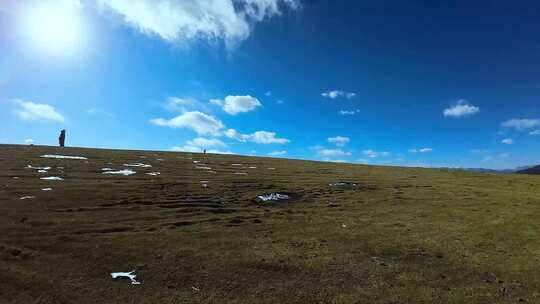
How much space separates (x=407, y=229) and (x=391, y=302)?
41.1 feet

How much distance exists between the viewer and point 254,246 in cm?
2150

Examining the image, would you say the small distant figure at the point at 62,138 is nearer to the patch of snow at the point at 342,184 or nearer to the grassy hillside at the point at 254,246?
the grassy hillside at the point at 254,246

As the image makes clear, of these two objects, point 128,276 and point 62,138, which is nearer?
point 128,276

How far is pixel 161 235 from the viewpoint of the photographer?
74.8 feet

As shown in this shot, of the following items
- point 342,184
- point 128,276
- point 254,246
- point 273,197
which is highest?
point 342,184

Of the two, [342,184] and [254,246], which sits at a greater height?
[342,184]

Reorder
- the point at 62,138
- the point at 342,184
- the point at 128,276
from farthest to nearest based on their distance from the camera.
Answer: the point at 62,138 → the point at 342,184 → the point at 128,276

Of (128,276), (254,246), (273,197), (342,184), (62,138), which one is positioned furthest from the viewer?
(62,138)

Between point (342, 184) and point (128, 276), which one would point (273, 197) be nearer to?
point (342, 184)

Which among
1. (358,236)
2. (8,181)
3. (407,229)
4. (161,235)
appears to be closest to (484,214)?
(407,229)

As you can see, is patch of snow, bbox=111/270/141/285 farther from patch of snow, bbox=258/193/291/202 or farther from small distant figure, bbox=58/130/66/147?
small distant figure, bbox=58/130/66/147

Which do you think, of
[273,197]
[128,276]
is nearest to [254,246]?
[128,276]

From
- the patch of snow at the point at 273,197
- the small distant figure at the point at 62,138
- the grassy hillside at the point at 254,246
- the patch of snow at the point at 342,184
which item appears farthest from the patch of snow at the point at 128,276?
the small distant figure at the point at 62,138

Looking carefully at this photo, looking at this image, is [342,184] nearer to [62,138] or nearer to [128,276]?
[128,276]
